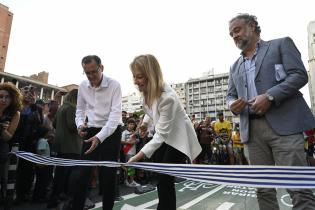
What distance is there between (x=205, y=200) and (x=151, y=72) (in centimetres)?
352

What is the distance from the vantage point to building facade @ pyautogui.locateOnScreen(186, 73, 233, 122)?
108 meters

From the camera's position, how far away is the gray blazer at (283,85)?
207 cm

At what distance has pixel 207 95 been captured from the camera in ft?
365

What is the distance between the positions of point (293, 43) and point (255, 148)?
0.99 metres

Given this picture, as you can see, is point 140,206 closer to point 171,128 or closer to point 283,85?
point 171,128

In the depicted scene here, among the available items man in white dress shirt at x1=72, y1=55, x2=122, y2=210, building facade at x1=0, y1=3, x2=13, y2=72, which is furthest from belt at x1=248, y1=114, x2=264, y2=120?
building facade at x1=0, y1=3, x2=13, y2=72

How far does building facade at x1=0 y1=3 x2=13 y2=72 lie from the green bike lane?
60.6 m


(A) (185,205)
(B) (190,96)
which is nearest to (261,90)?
(A) (185,205)

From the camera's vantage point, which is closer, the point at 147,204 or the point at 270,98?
the point at 270,98

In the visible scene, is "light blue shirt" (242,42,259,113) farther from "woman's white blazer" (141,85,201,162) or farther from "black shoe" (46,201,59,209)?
"black shoe" (46,201,59,209)

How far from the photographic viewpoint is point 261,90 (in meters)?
2.30

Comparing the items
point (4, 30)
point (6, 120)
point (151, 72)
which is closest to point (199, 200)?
point (151, 72)

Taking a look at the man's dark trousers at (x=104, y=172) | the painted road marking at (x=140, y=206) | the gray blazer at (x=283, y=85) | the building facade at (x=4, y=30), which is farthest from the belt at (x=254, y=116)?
the building facade at (x=4, y=30)

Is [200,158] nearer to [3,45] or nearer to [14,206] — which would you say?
[14,206]
